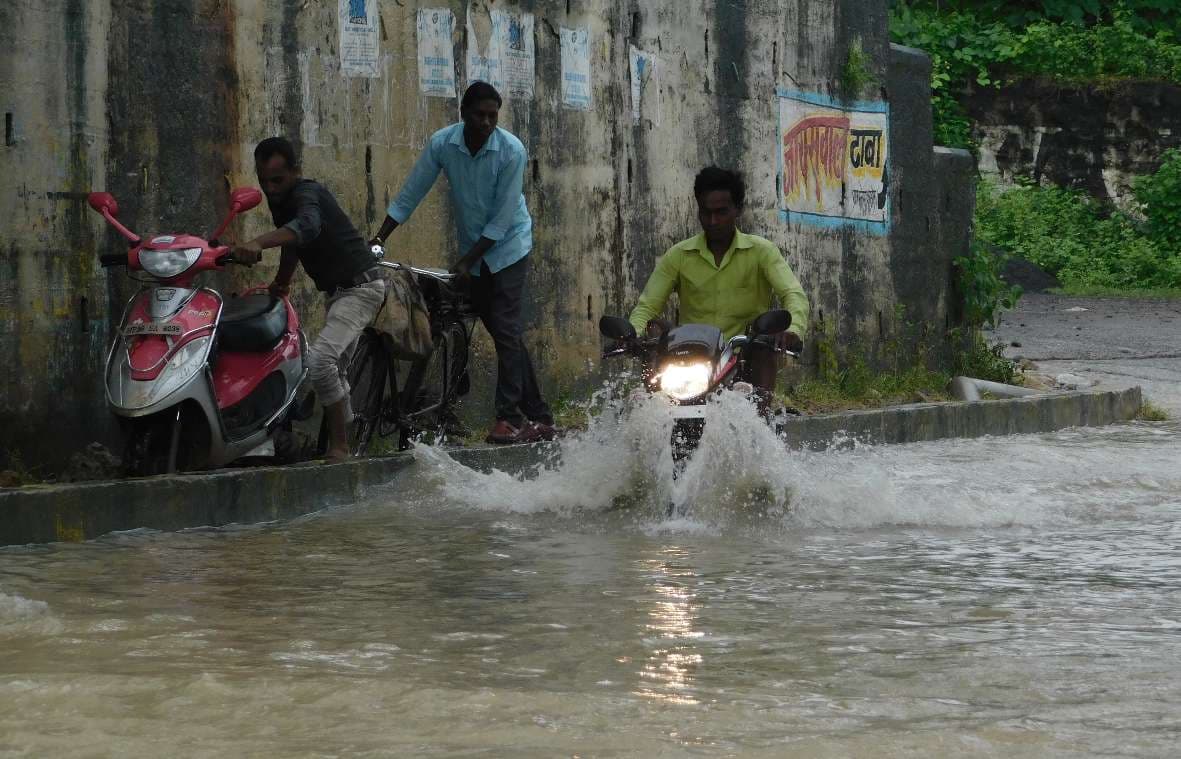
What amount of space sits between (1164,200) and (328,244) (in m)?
21.3

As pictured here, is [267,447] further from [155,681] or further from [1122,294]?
[1122,294]

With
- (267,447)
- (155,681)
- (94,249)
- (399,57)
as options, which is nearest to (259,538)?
(267,447)

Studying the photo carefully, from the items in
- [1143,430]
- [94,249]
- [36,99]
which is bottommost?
[1143,430]

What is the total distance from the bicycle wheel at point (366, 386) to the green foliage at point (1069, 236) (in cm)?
1953

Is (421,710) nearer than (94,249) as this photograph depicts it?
Yes

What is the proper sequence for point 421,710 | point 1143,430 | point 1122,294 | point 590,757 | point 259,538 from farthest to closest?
point 1122,294, point 1143,430, point 259,538, point 421,710, point 590,757

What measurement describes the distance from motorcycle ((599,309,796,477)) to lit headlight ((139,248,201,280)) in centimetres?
176

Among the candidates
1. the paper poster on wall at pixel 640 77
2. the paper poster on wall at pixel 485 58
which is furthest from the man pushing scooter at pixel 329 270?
the paper poster on wall at pixel 640 77

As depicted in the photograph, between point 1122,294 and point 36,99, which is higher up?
point 36,99

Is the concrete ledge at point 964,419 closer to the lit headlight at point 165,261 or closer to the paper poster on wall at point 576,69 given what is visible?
the paper poster on wall at point 576,69

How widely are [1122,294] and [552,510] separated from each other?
19.1 m

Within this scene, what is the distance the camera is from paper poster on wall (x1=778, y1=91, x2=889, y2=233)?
13344 millimetres

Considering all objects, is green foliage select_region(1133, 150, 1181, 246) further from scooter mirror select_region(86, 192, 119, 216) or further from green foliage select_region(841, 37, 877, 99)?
scooter mirror select_region(86, 192, 119, 216)

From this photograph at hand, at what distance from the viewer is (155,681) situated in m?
4.39
